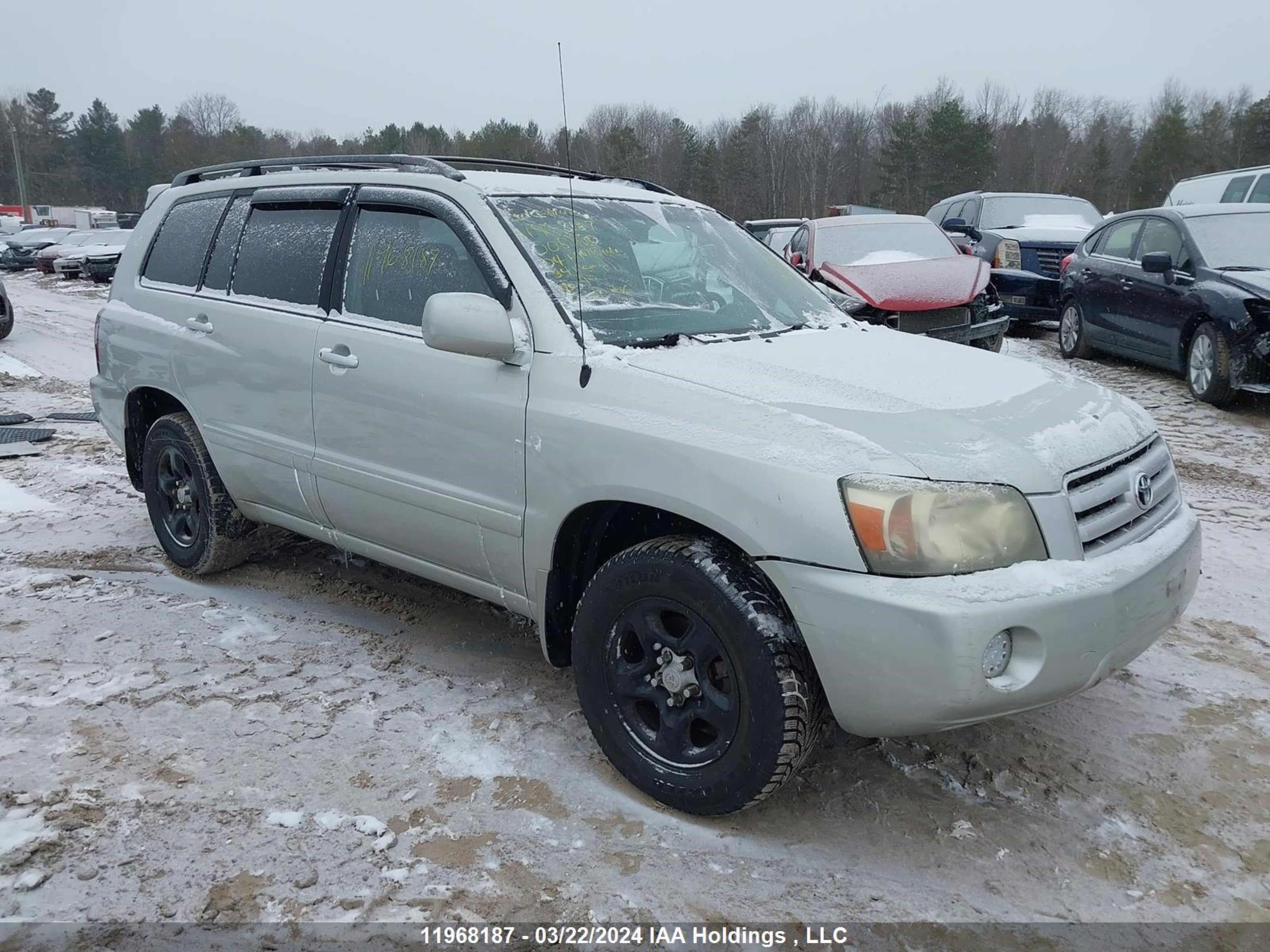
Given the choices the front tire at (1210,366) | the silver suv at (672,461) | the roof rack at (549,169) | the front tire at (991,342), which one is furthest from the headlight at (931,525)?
the front tire at (991,342)

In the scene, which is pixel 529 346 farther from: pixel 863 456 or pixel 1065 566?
pixel 1065 566

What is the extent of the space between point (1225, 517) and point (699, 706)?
4138 millimetres

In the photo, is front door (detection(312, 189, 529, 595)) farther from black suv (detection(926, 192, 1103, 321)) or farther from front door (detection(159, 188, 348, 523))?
black suv (detection(926, 192, 1103, 321))

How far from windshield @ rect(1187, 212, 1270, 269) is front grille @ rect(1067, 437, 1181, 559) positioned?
649 centimetres

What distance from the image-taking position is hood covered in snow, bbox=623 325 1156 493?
2465 mm

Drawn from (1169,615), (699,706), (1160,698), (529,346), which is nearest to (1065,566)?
(1169,615)

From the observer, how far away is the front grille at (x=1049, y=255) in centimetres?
1256

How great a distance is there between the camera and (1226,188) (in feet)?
38.7

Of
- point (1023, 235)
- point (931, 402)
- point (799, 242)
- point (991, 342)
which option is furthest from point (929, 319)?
point (931, 402)

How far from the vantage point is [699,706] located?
8.84 feet

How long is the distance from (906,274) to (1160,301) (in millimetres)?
2221

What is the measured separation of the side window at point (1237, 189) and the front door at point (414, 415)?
1122 cm

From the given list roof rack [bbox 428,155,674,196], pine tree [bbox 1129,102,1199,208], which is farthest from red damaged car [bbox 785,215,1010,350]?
pine tree [bbox 1129,102,1199,208]

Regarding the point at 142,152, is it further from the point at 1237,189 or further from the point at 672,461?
the point at 672,461
